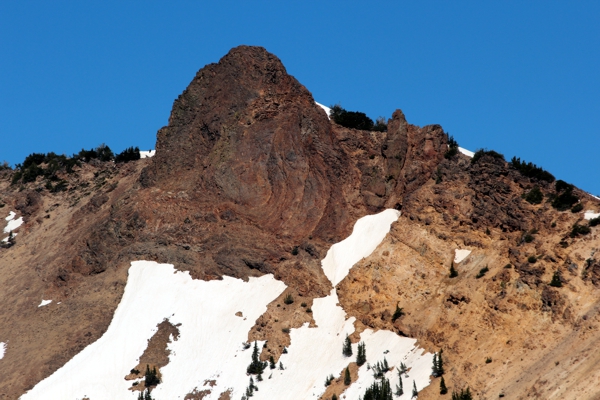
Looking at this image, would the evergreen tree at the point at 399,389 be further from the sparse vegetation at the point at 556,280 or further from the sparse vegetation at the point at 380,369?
the sparse vegetation at the point at 556,280

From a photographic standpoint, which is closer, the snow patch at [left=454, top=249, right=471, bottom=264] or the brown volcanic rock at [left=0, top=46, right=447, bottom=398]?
the snow patch at [left=454, top=249, right=471, bottom=264]

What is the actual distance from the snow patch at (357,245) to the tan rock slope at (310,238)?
0.71m

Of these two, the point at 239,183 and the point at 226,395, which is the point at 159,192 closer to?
the point at 239,183

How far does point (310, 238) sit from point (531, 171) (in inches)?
544

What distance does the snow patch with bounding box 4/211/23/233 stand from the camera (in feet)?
268

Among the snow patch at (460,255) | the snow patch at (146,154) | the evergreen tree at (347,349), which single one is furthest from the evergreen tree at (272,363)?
the snow patch at (146,154)

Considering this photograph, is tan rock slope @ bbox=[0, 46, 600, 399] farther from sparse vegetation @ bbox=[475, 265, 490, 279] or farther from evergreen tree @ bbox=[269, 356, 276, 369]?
evergreen tree @ bbox=[269, 356, 276, 369]

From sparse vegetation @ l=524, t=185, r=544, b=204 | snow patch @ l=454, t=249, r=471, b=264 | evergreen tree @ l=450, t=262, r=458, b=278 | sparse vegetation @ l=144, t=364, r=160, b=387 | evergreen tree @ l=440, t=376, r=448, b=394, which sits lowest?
evergreen tree @ l=440, t=376, r=448, b=394

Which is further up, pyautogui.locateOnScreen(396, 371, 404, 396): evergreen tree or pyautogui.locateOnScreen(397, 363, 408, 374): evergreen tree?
pyautogui.locateOnScreen(397, 363, 408, 374): evergreen tree

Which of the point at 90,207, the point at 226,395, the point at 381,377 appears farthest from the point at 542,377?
the point at 90,207

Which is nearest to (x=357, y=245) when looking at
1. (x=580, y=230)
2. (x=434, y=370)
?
(x=434, y=370)

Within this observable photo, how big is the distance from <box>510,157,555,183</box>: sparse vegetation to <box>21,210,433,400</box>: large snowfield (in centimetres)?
801

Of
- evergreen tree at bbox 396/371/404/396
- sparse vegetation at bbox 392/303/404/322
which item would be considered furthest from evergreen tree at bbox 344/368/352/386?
sparse vegetation at bbox 392/303/404/322

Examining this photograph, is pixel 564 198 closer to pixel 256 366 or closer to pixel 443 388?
pixel 443 388
